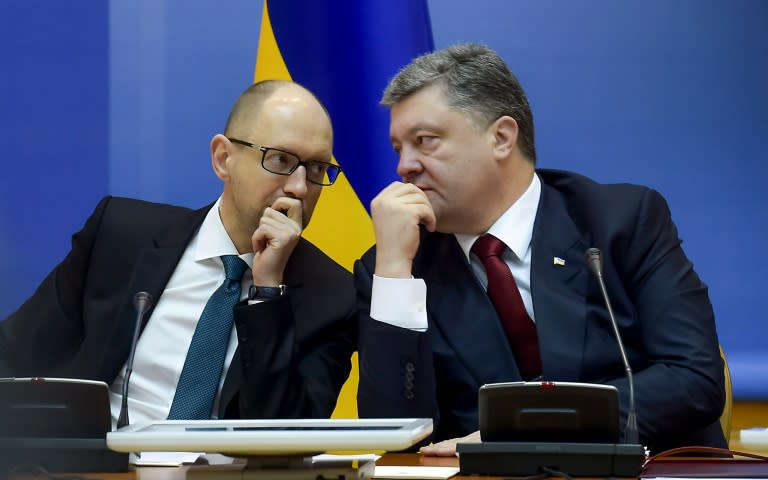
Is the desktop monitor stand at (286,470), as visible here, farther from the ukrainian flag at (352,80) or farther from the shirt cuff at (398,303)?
the ukrainian flag at (352,80)

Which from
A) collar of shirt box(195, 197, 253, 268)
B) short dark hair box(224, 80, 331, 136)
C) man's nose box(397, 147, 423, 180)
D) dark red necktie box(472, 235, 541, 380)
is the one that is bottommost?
dark red necktie box(472, 235, 541, 380)

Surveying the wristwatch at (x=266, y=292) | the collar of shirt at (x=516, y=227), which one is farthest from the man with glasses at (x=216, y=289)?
the collar of shirt at (x=516, y=227)

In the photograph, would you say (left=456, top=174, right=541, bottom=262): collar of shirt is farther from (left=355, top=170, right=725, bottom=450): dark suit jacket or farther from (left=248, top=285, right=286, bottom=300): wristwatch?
(left=248, top=285, right=286, bottom=300): wristwatch

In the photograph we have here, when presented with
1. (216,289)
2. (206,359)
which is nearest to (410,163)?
(216,289)

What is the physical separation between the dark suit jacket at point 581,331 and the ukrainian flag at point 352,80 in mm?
912

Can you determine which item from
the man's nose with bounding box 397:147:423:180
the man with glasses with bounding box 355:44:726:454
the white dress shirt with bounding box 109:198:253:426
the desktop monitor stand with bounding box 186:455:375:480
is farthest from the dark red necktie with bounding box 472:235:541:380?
the desktop monitor stand with bounding box 186:455:375:480

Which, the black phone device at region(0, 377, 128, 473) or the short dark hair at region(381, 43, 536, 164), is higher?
the short dark hair at region(381, 43, 536, 164)

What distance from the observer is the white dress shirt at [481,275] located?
2156 mm

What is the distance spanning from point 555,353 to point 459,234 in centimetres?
44

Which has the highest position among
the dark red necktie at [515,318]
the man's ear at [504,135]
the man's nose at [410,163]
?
the man's ear at [504,135]

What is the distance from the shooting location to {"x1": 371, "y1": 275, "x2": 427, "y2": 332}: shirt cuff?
2.15 m

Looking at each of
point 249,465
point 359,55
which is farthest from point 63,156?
point 249,465

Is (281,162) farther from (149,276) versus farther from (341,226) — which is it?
(341,226)

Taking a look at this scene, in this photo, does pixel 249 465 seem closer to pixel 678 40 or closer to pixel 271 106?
pixel 271 106
